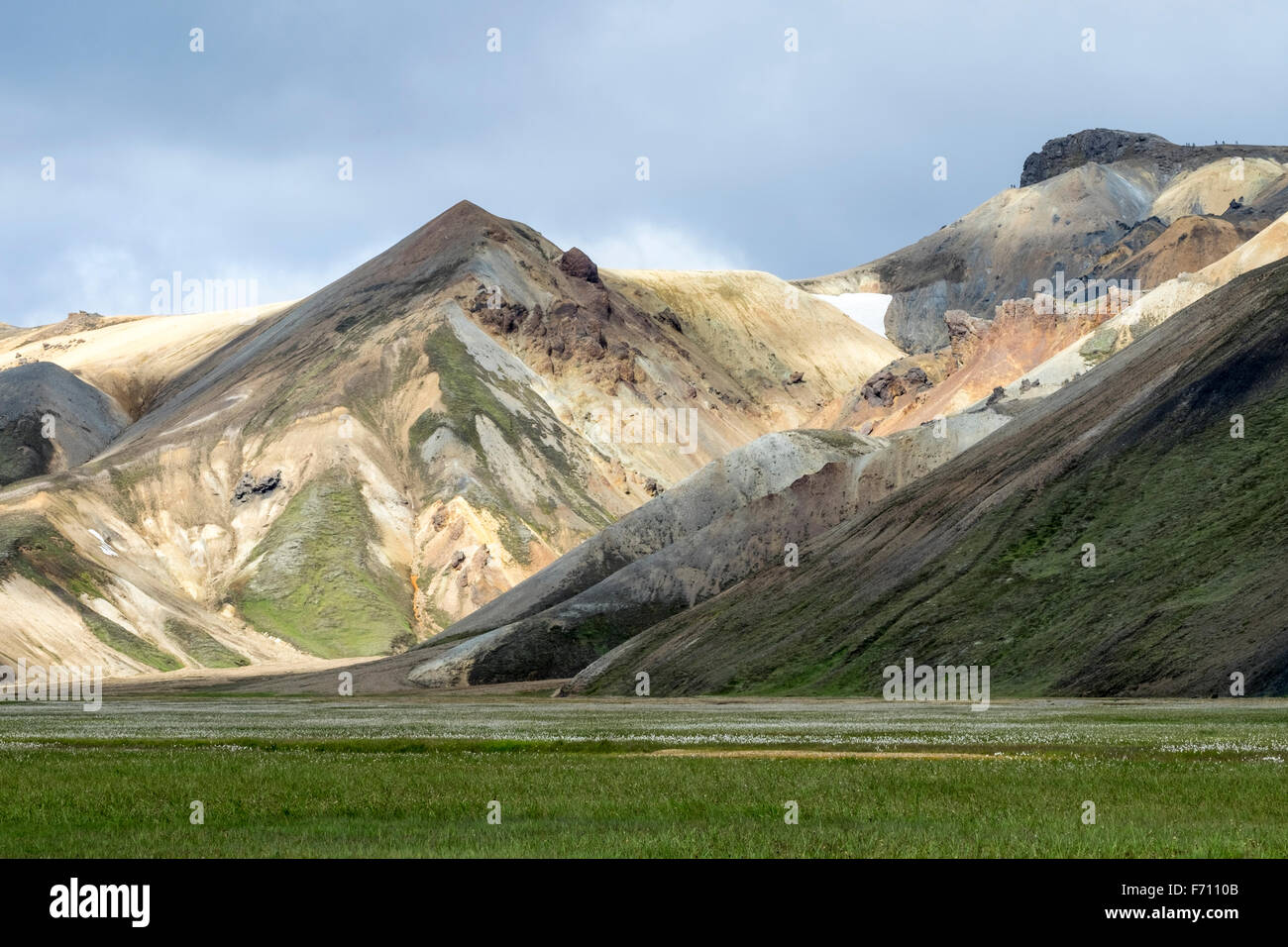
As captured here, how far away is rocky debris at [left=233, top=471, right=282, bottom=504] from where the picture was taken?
19750 centimetres

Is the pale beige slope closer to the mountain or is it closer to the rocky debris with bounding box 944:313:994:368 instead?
the rocky debris with bounding box 944:313:994:368

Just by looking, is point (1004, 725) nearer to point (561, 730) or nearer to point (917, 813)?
point (561, 730)

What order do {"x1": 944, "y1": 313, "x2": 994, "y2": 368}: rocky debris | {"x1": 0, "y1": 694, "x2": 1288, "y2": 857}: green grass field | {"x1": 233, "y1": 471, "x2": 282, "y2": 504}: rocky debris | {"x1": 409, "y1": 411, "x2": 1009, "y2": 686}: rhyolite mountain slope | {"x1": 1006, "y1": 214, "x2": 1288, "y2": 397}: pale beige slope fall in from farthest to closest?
{"x1": 233, "y1": 471, "x2": 282, "y2": 504}: rocky debris < {"x1": 944, "y1": 313, "x2": 994, "y2": 368}: rocky debris < {"x1": 1006, "y1": 214, "x2": 1288, "y2": 397}: pale beige slope < {"x1": 409, "y1": 411, "x2": 1009, "y2": 686}: rhyolite mountain slope < {"x1": 0, "y1": 694, "x2": 1288, "y2": 857}: green grass field

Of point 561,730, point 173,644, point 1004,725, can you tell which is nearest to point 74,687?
point 173,644

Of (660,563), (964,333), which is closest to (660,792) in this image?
(660,563)

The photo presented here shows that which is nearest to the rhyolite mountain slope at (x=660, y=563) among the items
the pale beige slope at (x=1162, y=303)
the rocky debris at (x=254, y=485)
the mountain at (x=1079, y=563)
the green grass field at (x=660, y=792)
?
the mountain at (x=1079, y=563)

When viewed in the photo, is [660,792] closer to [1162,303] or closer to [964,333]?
[1162,303]

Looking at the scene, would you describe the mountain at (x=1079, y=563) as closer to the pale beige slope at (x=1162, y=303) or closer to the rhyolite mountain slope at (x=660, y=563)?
the rhyolite mountain slope at (x=660, y=563)

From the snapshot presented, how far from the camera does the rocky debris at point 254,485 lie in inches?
7776

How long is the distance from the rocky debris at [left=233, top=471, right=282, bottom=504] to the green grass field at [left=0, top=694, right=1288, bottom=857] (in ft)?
517

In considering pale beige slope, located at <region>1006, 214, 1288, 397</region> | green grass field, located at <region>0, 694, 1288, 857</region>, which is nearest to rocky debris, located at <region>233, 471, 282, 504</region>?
pale beige slope, located at <region>1006, 214, 1288, 397</region>

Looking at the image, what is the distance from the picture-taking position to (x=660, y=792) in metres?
23.7

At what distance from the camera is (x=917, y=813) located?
2023 centimetres
